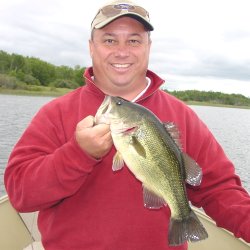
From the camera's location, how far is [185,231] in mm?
3094

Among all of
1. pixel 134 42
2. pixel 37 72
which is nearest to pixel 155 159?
pixel 134 42

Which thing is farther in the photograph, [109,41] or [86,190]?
[109,41]

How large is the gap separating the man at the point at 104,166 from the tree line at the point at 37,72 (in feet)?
258

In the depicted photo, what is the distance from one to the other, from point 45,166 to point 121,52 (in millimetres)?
1295

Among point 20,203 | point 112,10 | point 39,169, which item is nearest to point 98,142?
point 39,169

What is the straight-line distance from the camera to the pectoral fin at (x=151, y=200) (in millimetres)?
3006

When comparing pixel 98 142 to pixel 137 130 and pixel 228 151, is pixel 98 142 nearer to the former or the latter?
pixel 137 130

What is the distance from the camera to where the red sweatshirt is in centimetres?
294

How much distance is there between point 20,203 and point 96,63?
1.47 metres

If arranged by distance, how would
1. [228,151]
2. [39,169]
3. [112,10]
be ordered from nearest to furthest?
[39,169], [112,10], [228,151]

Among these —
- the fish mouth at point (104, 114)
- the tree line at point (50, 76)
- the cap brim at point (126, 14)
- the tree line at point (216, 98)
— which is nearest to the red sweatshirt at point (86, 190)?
the fish mouth at point (104, 114)

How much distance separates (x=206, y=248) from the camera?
6051 millimetres

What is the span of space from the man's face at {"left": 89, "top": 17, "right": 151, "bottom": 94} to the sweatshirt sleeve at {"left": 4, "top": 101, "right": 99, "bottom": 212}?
65 centimetres

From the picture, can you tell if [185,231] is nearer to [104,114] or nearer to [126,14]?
[104,114]
